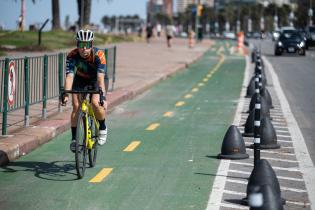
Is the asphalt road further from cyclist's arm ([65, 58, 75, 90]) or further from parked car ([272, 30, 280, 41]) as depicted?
cyclist's arm ([65, 58, 75, 90])

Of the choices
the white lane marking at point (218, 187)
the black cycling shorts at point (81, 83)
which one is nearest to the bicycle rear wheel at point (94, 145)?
the black cycling shorts at point (81, 83)

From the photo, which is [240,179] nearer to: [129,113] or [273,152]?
[273,152]

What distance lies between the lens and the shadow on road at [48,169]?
10408 mm

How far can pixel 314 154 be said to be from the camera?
1231 cm

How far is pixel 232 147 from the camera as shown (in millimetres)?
11750

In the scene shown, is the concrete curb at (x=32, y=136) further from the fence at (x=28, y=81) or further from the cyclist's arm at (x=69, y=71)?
the cyclist's arm at (x=69, y=71)

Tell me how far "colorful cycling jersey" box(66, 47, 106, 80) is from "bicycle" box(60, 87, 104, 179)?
277 millimetres

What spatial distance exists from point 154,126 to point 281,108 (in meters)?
4.58

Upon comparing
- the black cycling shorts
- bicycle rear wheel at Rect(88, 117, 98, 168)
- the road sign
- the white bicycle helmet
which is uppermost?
the white bicycle helmet

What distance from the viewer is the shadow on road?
34.1 ft

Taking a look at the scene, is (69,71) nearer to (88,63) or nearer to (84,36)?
(88,63)

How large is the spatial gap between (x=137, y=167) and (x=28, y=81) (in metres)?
4.01

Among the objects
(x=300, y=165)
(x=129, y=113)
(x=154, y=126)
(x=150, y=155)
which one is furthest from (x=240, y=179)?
(x=129, y=113)

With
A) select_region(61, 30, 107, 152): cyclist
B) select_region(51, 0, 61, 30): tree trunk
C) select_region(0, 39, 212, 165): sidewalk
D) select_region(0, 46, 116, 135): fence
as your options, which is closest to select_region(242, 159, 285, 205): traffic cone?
select_region(61, 30, 107, 152): cyclist
